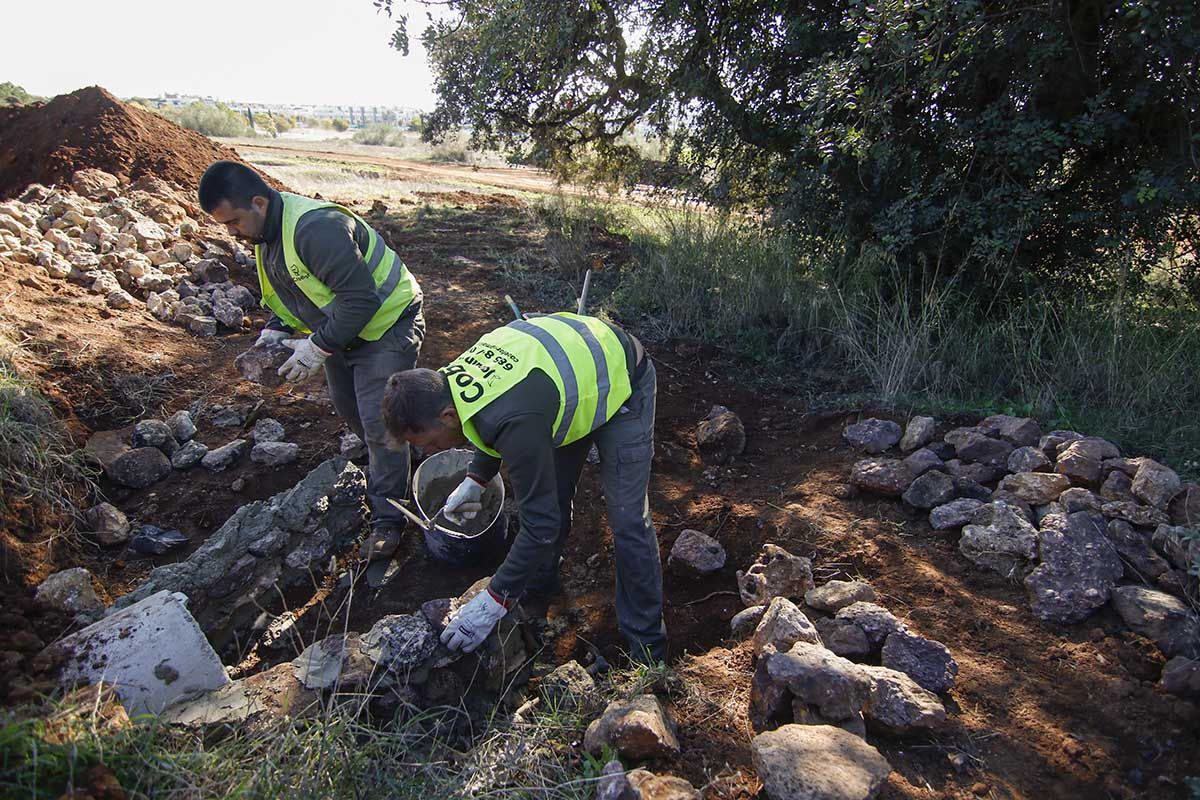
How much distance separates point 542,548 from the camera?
7.46 feet

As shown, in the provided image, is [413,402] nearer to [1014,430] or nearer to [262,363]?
[262,363]

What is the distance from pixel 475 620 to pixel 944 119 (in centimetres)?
446

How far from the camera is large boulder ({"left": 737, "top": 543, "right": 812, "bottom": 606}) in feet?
9.15

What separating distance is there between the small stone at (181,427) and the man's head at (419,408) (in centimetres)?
257

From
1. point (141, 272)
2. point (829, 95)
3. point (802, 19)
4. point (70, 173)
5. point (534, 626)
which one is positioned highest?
point (802, 19)

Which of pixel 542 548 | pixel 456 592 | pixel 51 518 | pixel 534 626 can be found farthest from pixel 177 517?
pixel 542 548

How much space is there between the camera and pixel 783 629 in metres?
2.37

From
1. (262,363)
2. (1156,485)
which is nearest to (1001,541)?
(1156,485)

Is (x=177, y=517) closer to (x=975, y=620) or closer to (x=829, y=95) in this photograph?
(x=975, y=620)

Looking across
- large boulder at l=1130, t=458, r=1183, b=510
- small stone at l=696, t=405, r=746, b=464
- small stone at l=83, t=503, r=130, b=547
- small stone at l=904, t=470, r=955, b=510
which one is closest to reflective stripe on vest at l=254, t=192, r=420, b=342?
small stone at l=83, t=503, r=130, b=547

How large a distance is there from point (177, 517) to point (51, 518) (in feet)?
1.70

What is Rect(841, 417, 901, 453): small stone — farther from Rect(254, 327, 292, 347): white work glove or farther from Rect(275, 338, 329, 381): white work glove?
Rect(254, 327, 292, 347): white work glove

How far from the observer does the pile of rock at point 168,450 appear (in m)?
3.68

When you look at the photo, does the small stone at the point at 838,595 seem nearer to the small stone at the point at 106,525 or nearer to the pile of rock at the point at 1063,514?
the pile of rock at the point at 1063,514
